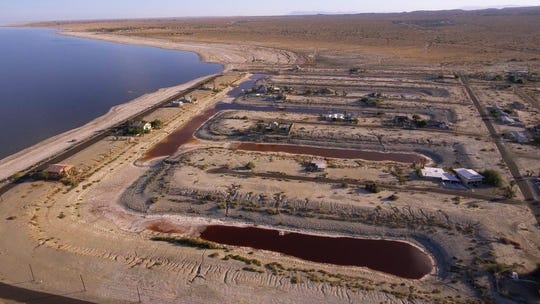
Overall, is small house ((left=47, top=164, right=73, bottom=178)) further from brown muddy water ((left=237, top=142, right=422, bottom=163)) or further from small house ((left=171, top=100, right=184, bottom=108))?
small house ((left=171, top=100, right=184, bottom=108))

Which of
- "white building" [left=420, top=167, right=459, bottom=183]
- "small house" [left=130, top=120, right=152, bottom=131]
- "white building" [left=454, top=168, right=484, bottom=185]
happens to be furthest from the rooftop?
"small house" [left=130, top=120, right=152, bottom=131]

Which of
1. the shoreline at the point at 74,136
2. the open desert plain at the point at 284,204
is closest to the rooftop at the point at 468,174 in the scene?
the open desert plain at the point at 284,204

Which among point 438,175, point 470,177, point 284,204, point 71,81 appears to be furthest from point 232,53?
point 470,177

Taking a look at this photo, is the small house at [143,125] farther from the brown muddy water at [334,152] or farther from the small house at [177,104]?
the brown muddy water at [334,152]

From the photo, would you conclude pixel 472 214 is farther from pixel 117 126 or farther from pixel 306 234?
pixel 117 126

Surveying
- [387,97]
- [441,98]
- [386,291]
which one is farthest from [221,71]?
[386,291]

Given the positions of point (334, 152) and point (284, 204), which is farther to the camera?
point (334, 152)

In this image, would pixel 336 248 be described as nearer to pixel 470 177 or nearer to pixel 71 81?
pixel 470 177
